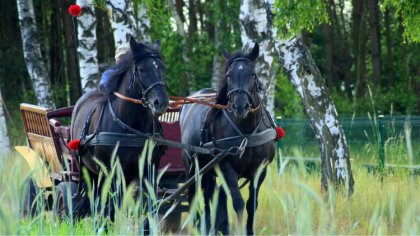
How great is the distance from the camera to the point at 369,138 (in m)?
17.7

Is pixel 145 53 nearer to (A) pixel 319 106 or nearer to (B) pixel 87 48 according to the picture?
(A) pixel 319 106

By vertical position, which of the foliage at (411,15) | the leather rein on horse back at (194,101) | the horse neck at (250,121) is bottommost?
the horse neck at (250,121)

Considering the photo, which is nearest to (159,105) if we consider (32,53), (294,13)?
(294,13)

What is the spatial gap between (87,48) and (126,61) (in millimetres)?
7695

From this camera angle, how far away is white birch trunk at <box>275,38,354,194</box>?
13.1 m

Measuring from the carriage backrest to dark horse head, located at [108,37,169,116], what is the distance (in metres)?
1.26

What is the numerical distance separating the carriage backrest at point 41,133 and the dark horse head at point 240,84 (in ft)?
6.58

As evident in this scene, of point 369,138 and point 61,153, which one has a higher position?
point 61,153

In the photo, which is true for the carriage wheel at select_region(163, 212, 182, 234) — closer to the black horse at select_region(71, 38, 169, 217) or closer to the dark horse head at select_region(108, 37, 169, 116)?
the black horse at select_region(71, 38, 169, 217)

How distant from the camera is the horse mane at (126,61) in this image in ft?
30.5

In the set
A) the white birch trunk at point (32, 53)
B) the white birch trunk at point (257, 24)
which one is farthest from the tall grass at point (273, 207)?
the white birch trunk at point (32, 53)

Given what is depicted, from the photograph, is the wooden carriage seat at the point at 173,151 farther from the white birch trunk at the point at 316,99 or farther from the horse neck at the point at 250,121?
the white birch trunk at the point at 316,99

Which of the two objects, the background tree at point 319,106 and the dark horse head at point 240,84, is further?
the background tree at point 319,106

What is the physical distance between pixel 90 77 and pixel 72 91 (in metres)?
13.0
